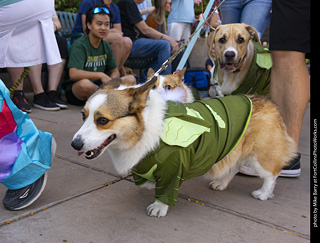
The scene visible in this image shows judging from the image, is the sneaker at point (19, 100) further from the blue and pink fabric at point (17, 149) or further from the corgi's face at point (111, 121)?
the corgi's face at point (111, 121)

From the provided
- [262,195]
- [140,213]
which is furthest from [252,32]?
[140,213]

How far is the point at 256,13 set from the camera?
4645mm

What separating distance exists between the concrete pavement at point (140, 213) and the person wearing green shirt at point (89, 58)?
8.40 ft

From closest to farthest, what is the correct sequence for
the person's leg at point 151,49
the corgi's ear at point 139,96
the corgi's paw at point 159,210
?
the corgi's ear at point 139,96
the corgi's paw at point 159,210
the person's leg at point 151,49

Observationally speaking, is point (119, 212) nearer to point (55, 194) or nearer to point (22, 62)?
point (55, 194)

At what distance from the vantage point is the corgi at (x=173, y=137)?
2.29 m

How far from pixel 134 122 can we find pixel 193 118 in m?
0.45

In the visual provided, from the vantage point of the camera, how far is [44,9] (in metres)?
2.95

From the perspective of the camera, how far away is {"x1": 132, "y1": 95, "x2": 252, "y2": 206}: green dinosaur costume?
7.87ft

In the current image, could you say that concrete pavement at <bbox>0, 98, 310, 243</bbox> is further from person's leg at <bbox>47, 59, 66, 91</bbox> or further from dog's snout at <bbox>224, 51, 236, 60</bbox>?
person's leg at <bbox>47, 59, 66, 91</bbox>

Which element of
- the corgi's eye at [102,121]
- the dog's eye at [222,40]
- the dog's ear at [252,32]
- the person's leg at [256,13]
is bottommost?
the corgi's eye at [102,121]

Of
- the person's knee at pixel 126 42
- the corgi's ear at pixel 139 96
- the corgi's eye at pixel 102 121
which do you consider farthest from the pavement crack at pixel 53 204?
the person's knee at pixel 126 42

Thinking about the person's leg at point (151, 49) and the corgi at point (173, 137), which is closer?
the corgi at point (173, 137)

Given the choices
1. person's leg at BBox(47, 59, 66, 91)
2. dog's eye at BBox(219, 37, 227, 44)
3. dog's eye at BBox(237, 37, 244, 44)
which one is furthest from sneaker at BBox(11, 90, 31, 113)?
dog's eye at BBox(237, 37, 244, 44)
